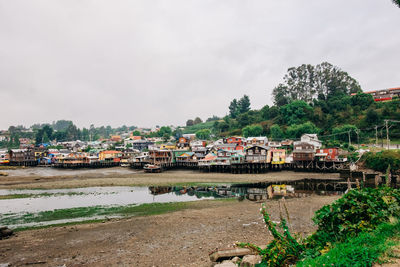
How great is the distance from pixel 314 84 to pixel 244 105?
3478cm

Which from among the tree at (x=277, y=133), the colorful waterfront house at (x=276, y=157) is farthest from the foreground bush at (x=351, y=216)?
the tree at (x=277, y=133)

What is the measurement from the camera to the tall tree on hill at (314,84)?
81.2 meters

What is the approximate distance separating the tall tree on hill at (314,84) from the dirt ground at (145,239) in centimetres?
7437

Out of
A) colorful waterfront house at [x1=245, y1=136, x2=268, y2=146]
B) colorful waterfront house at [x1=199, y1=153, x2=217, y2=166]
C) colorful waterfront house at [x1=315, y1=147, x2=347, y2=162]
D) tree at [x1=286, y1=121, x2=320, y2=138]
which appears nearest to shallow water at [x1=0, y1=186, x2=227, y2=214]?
colorful waterfront house at [x1=199, y1=153, x2=217, y2=166]

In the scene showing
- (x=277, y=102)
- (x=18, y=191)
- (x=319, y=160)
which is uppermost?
(x=277, y=102)

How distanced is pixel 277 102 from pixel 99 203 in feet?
262

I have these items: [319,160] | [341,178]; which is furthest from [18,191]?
[319,160]

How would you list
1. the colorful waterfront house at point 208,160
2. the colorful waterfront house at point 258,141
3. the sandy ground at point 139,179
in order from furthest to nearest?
the colorful waterfront house at point 258,141 < the colorful waterfront house at point 208,160 < the sandy ground at point 139,179

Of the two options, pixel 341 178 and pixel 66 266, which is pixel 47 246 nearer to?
pixel 66 266

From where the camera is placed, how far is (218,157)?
58.7 m

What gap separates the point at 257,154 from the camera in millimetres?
55750

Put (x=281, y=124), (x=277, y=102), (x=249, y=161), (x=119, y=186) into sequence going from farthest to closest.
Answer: (x=277, y=102)
(x=281, y=124)
(x=249, y=161)
(x=119, y=186)

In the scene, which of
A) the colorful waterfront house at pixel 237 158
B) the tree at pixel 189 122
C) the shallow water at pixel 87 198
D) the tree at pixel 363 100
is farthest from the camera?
the tree at pixel 189 122

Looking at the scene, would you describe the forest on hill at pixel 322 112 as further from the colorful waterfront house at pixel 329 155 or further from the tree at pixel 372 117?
the colorful waterfront house at pixel 329 155
